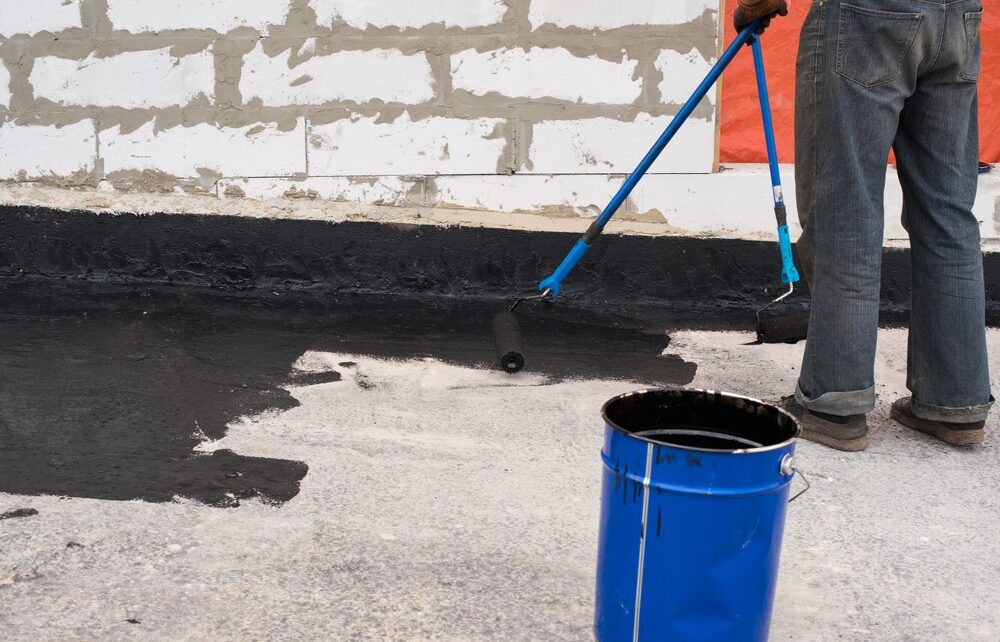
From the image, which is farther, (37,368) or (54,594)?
(37,368)

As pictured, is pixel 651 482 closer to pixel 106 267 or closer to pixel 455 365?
pixel 455 365

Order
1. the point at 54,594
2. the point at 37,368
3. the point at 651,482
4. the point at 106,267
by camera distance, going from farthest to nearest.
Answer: the point at 106,267 < the point at 37,368 < the point at 54,594 < the point at 651,482

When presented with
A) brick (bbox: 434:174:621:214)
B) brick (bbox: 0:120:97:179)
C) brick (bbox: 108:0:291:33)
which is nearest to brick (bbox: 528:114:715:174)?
brick (bbox: 434:174:621:214)

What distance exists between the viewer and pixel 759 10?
284cm

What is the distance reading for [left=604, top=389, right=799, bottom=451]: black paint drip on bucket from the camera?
178 centimetres

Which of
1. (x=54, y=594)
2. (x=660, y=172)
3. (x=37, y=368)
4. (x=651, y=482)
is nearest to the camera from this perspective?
(x=651, y=482)

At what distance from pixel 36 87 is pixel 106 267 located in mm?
811

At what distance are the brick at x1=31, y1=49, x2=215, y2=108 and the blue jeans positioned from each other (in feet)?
8.60

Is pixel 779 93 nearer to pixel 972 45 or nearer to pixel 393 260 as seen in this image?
pixel 972 45

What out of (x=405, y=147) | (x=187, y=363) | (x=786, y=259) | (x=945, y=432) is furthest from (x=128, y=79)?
(x=945, y=432)

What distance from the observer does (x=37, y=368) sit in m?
3.22

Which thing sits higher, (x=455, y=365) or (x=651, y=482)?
(x=651, y=482)

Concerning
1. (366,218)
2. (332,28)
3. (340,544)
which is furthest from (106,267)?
(340,544)

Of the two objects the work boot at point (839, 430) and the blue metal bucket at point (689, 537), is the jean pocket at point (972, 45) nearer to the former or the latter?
the work boot at point (839, 430)
